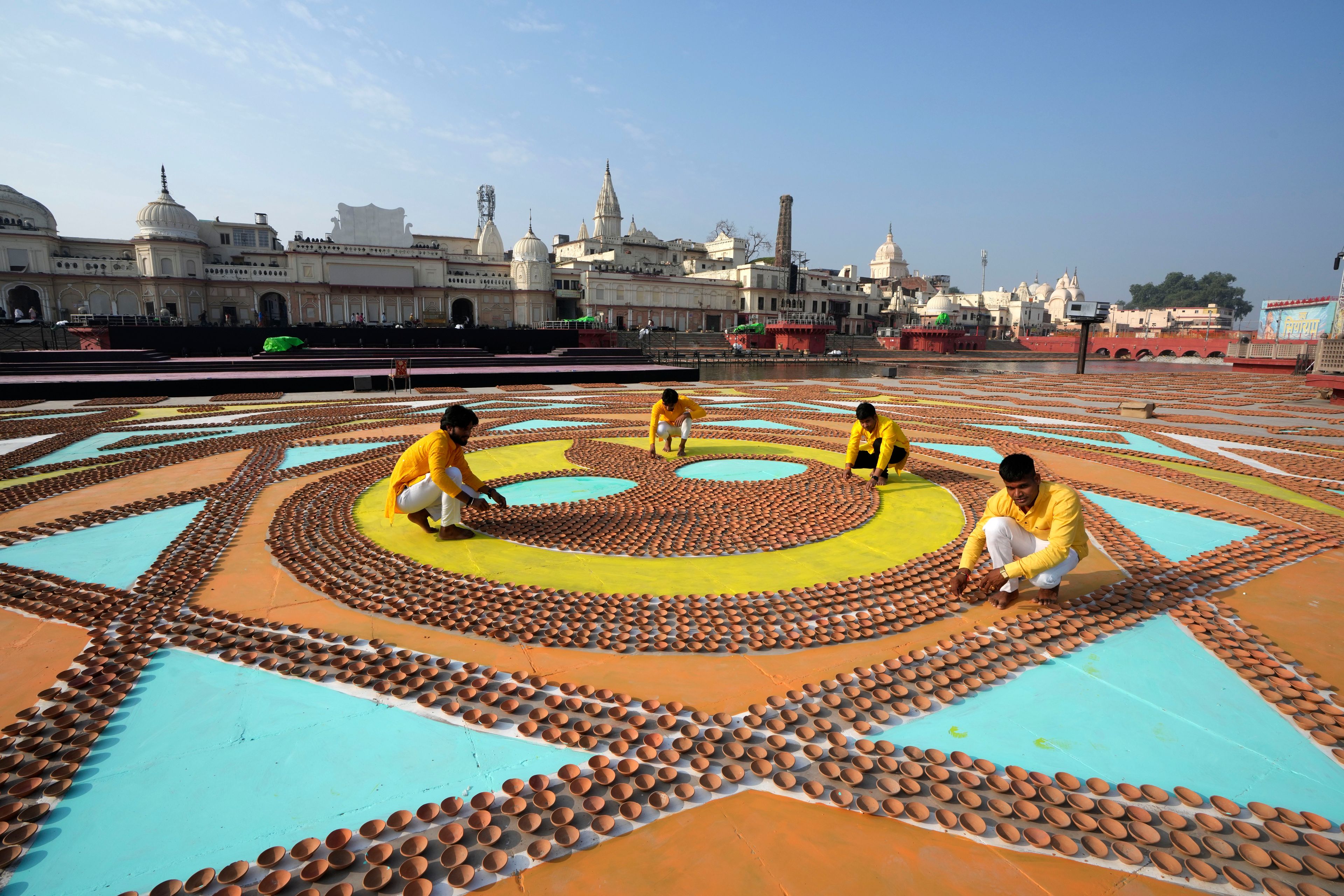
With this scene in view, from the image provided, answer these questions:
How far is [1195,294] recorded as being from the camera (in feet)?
486

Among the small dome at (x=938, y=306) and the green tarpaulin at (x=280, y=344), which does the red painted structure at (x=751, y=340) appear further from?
the green tarpaulin at (x=280, y=344)

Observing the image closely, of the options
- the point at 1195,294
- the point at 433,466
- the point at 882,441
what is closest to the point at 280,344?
the point at 433,466

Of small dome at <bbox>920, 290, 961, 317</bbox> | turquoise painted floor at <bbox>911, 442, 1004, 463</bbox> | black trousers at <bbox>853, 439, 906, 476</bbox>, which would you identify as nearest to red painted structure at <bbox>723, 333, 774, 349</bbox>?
small dome at <bbox>920, 290, 961, 317</bbox>

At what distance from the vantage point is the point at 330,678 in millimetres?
3846

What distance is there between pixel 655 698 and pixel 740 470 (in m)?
5.85

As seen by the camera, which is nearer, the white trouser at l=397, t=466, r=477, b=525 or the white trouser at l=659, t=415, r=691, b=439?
the white trouser at l=397, t=466, r=477, b=525

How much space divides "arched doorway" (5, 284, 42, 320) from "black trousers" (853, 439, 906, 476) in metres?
57.8

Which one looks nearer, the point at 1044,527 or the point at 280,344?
the point at 1044,527

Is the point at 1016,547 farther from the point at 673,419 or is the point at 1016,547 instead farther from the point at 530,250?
the point at 530,250

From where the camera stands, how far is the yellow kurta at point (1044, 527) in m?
4.41

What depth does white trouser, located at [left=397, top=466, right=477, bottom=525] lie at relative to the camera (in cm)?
600

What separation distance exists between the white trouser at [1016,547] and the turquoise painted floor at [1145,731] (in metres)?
0.65

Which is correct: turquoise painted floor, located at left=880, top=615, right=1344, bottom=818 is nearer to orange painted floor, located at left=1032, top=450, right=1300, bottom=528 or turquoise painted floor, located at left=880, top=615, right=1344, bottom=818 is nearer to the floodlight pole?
orange painted floor, located at left=1032, top=450, right=1300, bottom=528

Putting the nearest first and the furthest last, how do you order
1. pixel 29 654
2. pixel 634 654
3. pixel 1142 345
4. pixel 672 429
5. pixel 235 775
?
pixel 235 775 < pixel 29 654 < pixel 634 654 < pixel 672 429 < pixel 1142 345
